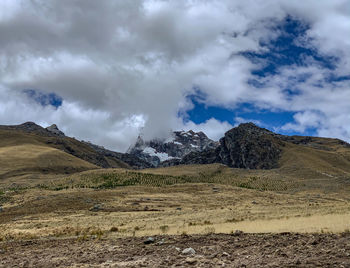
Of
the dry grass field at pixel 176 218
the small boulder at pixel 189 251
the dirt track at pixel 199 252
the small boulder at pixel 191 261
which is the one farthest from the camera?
the dry grass field at pixel 176 218

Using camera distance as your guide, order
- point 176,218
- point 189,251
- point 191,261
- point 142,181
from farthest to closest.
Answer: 1. point 142,181
2. point 176,218
3. point 189,251
4. point 191,261

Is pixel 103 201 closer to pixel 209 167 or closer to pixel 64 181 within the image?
pixel 64 181

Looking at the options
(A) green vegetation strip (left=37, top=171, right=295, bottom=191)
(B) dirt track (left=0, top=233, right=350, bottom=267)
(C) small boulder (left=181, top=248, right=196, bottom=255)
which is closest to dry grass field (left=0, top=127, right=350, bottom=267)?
(B) dirt track (left=0, top=233, right=350, bottom=267)

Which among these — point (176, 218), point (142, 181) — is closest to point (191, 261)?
point (176, 218)

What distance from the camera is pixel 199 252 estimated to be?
14.6m

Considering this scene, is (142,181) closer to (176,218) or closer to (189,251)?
(176,218)

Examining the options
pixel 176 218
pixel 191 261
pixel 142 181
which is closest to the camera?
pixel 191 261

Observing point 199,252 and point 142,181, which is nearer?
point 199,252

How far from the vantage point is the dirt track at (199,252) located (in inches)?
480

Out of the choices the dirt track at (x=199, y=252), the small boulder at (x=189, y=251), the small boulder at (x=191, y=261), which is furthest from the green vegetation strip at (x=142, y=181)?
the small boulder at (x=191, y=261)

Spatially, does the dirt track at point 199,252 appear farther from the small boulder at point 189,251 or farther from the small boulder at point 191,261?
the small boulder at point 189,251

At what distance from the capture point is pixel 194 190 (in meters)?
86.6

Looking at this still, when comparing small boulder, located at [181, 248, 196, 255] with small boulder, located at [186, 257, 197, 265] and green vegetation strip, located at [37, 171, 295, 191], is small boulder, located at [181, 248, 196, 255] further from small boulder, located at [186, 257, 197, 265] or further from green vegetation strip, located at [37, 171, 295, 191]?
green vegetation strip, located at [37, 171, 295, 191]

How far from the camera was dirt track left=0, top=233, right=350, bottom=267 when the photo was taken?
12203mm
